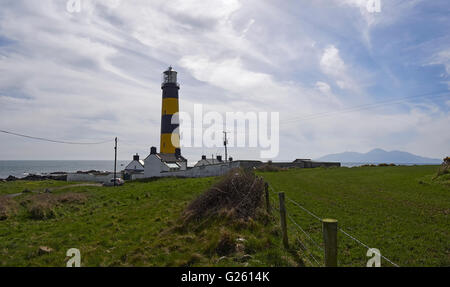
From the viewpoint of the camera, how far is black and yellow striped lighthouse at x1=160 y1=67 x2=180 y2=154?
46250 mm

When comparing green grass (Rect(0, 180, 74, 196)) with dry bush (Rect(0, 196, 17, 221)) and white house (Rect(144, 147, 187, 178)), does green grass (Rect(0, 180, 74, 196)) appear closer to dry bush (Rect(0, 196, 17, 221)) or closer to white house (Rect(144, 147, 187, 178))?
white house (Rect(144, 147, 187, 178))

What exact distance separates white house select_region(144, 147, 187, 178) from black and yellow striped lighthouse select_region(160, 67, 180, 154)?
1.63 metres

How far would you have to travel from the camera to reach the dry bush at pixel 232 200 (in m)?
9.57

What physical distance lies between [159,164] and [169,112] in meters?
9.44

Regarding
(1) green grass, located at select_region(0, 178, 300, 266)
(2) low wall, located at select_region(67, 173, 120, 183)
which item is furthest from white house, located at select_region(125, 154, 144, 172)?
(1) green grass, located at select_region(0, 178, 300, 266)

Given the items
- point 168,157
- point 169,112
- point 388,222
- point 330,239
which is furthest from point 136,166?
point 330,239

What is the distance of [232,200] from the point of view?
10.4m

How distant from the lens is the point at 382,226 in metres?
9.30

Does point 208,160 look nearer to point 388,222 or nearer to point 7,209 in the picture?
point 7,209

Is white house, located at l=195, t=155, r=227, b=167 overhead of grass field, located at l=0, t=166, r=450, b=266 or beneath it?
overhead

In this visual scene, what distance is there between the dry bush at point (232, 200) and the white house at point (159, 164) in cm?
3690

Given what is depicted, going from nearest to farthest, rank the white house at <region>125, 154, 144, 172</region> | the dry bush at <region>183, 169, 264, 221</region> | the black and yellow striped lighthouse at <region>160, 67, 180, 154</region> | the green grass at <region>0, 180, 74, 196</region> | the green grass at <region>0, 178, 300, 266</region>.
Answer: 1. the green grass at <region>0, 178, 300, 266</region>
2. the dry bush at <region>183, 169, 264, 221</region>
3. the green grass at <region>0, 180, 74, 196</region>
4. the black and yellow striped lighthouse at <region>160, 67, 180, 154</region>
5. the white house at <region>125, 154, 144, 172</region>

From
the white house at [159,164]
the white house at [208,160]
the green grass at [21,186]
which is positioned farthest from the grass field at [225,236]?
the white house at [208,160]

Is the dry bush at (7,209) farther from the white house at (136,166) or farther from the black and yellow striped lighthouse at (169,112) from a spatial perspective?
the white house at (136,166)
